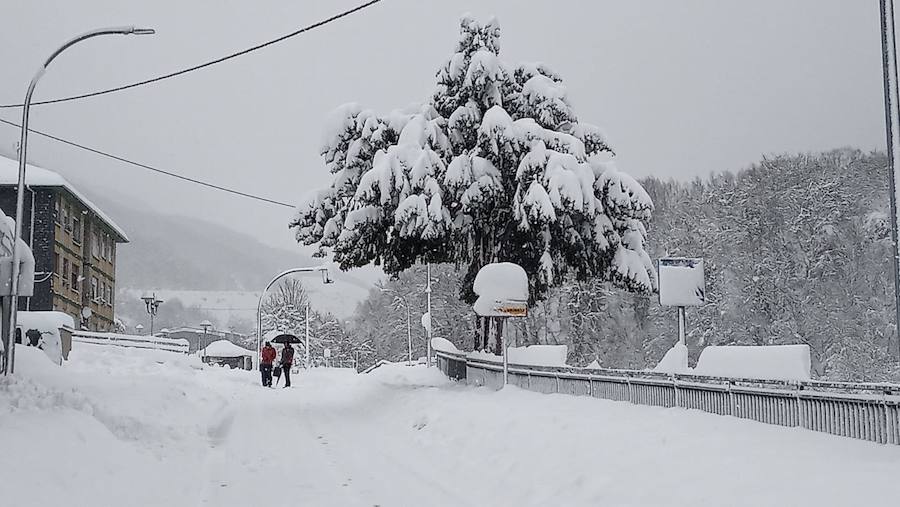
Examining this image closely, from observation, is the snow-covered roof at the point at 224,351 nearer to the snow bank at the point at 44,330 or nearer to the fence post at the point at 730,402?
the snow bank at the point at 44,330

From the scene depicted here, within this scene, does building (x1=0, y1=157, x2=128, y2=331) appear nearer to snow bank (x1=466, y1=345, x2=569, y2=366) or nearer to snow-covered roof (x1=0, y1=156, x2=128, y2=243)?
snow-covered roof (x1=0, y1=156, x2=128, y2=243)

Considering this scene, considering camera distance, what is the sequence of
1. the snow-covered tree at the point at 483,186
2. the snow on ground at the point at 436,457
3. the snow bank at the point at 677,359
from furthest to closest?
the snow-covered tree at the point at 483,186
the snow bank at the point at 677,359
the snow on ground at the point at 436,457

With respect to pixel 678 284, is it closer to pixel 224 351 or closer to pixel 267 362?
pixel 267 362

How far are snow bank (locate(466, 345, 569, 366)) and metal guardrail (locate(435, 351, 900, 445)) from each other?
863 millimetres

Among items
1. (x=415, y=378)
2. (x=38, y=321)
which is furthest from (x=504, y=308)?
(x=38, y=321)

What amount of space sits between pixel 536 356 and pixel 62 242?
1679 inches

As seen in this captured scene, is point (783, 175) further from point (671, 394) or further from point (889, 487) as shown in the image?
point (889, 487)

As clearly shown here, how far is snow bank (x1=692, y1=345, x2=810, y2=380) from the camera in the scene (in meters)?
11.9

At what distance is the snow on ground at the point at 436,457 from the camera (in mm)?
8320

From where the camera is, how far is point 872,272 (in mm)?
42875

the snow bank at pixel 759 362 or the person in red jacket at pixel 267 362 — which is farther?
the person in red jacket at pixel 267 362

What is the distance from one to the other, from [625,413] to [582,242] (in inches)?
442

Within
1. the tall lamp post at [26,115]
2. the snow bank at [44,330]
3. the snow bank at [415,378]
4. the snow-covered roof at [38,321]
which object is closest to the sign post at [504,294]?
the snow bank at [415,378]

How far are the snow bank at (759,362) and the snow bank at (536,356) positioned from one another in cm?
623
